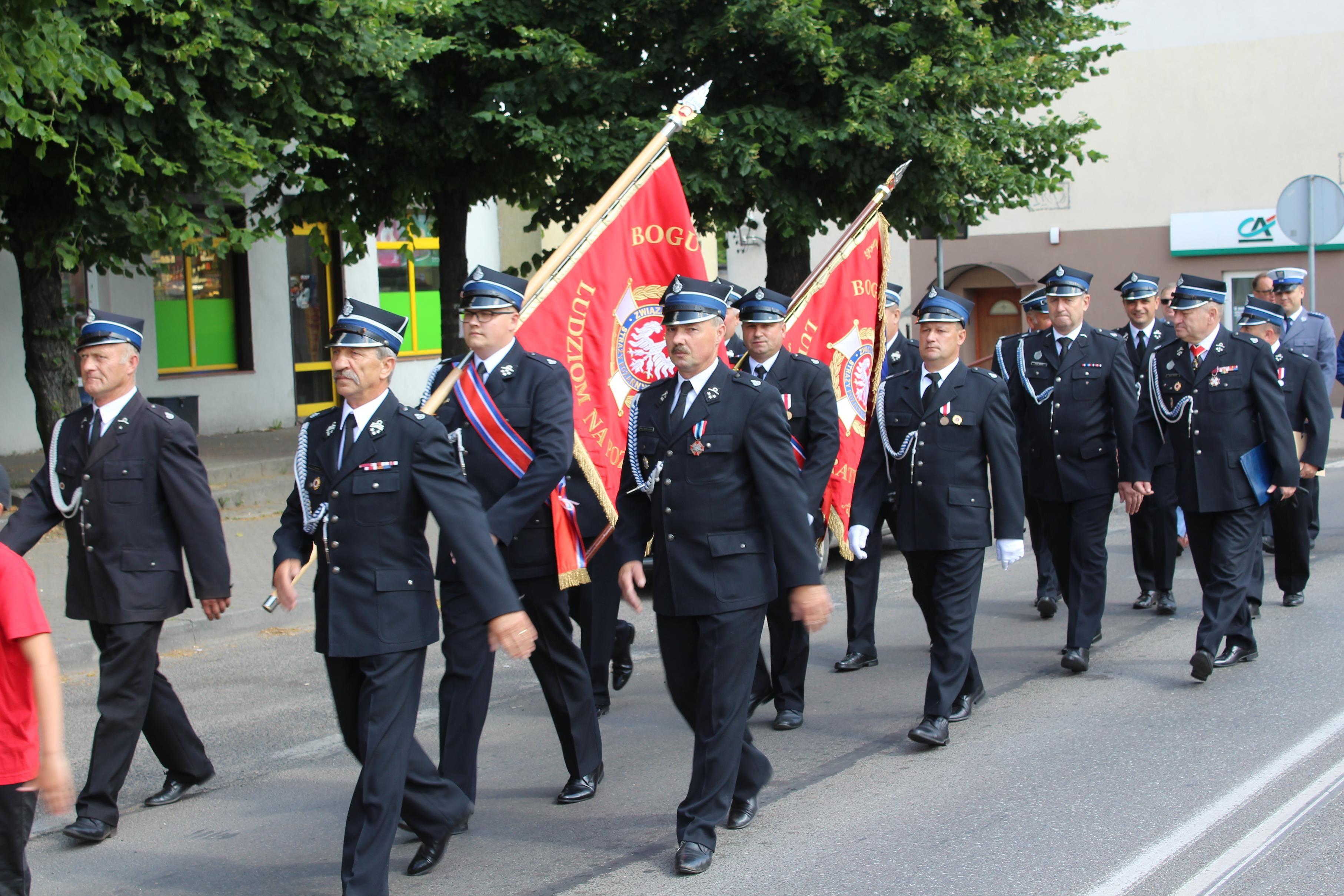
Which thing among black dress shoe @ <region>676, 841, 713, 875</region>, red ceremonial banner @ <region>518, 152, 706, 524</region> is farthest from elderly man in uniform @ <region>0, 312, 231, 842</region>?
black dress shoe @ <region>676, 841, 713, 875</region>

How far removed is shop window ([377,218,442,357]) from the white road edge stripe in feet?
59.4

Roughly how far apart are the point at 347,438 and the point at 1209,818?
3341 millimetres

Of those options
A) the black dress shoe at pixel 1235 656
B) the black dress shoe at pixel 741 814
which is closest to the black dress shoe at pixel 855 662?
the black dress shoe at pixel 1235 656

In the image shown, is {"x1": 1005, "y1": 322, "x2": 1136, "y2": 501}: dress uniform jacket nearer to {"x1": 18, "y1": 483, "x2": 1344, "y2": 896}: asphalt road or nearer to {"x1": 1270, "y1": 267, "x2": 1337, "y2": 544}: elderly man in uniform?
{"x1": 18, "y1": 483, "x2": 1344, "y2": 896}: asphalt road

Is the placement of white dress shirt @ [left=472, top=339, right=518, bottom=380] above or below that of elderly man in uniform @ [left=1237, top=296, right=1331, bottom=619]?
Answer: above

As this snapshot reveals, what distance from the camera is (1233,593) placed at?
7258 millimetres

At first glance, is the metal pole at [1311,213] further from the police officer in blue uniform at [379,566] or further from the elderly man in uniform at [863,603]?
the police officer in blue uniform at [379,566]

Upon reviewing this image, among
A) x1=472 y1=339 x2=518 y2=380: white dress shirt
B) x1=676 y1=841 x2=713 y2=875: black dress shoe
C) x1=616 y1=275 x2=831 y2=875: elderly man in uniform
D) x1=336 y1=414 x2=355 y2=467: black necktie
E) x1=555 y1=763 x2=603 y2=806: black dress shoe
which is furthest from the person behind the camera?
x1=555 y1=763 x2=603 y2=806: black dress shoe

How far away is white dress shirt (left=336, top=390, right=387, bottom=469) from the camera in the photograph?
451cm

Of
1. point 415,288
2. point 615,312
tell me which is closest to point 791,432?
point 615,312

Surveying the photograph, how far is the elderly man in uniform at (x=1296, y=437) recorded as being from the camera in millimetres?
8461

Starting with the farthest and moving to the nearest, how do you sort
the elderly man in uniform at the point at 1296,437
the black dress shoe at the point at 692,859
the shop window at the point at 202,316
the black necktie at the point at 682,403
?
the shop window at the point at 202,316
the elderly man in uniform at the point at 1296,437
the black necktie at the point at 682,403
the black dress shoe at the point at 692,859

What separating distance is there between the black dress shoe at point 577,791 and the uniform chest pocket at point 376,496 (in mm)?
1683

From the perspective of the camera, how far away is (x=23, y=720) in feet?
11.7
